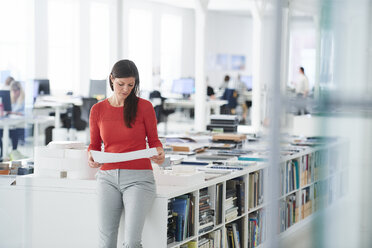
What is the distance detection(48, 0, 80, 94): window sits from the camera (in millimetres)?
14250

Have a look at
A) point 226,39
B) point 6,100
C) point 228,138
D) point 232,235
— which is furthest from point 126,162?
Result: point 226,39

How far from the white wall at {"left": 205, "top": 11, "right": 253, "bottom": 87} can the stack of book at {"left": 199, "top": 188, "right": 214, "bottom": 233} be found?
1699cm

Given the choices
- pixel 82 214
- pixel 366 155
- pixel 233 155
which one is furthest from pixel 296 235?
pixel 233 155

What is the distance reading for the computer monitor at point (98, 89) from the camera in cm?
1168

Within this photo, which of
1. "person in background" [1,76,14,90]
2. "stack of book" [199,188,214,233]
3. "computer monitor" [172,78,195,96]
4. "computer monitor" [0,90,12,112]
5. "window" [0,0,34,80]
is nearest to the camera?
"stack of book" [199,188,214,233]

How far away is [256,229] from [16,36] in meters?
8.97

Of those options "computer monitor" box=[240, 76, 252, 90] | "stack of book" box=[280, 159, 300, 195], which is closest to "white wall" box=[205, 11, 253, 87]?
"computer monitor" box=[240, 76, 252, 90]

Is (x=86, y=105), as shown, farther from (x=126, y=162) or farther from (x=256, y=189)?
(x=126, y=162)

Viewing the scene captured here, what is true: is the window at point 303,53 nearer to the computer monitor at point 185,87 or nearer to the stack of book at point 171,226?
the stack of book at point 171,226

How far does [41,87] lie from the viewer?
11188 mm

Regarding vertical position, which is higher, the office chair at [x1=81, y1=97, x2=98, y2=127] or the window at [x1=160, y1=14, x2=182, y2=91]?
the window at [x1=160, y1=14, x2=182, y2=91]

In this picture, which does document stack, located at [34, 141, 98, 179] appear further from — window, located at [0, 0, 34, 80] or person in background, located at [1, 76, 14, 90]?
window, located at [0, 0, 34, 80]

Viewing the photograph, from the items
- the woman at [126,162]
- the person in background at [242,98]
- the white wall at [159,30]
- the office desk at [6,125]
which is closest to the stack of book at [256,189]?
the woman at [126,162]

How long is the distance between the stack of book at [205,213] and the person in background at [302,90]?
5.91ft
